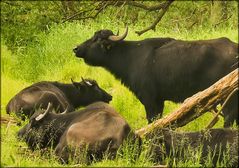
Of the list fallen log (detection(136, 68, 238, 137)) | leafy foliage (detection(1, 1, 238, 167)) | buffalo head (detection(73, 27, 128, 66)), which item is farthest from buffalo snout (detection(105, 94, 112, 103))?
fallen log (detection(136, 68, 238, 137))

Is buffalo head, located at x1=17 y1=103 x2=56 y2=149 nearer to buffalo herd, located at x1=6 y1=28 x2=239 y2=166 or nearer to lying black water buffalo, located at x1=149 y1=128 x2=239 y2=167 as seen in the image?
buffalo herd, located at x1=6 y1=28 x2=239 y2=166

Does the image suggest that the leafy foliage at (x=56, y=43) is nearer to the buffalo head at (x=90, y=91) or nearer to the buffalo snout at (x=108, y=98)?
the buffalo snout at (x=108, y=98)

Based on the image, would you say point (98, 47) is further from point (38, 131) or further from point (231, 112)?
point (38, 131)

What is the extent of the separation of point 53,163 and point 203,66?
4134 mm

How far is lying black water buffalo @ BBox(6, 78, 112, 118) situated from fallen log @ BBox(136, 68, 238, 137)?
7.23ft

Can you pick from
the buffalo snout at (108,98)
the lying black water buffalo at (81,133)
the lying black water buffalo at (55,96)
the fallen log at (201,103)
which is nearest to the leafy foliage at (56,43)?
the buffalo snout at (108,98)

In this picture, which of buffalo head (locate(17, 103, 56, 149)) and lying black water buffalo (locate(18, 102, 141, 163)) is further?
buffalo head (locate(17, 103, 56, 149))

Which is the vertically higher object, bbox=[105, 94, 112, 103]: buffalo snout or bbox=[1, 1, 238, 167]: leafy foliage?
bbox=[1, 1, 238, 167]: leafy foliage

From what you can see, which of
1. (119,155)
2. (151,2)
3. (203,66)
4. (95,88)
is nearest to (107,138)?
(119,155)

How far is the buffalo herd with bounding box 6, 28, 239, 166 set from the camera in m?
9.08

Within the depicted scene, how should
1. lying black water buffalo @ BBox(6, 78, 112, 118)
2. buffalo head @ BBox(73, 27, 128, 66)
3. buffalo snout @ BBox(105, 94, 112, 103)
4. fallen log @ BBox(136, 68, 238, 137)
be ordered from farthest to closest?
buffalo snout @ BBox(105, 94, 112, 103) < buffalo head @ BBox(73, 27, 128, 66) < lying black water buffalo @ BBox(6, 78, 112, 118) < fallen log @ BBox(136, 68, 238, 137)

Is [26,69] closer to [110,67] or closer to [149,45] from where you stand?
[110,67]

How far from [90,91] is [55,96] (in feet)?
5.01

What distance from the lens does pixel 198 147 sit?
30.0 feet
